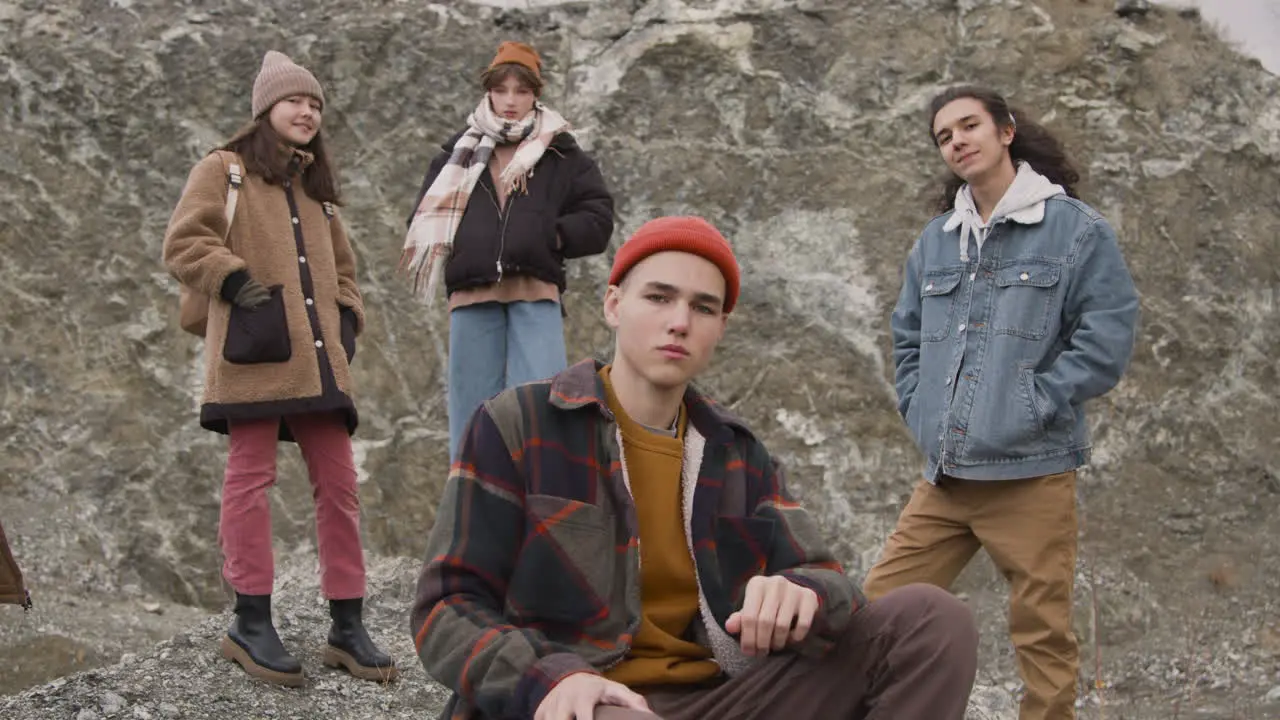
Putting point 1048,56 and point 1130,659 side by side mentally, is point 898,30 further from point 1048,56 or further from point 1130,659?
point 1130,659

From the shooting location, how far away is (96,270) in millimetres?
8320

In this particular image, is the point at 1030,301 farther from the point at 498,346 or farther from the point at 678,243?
the point at 498,346

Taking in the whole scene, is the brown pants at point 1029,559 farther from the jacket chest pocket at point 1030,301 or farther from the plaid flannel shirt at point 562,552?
the plaid flannel shirt at point 562,552

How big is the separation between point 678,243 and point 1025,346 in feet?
5.51

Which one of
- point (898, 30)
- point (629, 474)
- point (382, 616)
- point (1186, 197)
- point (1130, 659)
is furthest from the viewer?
point (898, 30)

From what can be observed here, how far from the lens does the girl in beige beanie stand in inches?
152

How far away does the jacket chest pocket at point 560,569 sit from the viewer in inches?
81.9

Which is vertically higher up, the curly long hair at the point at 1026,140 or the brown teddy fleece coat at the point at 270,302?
the curly long hair at the point at 1026,140

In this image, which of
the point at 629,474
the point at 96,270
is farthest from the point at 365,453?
the point at 629,474

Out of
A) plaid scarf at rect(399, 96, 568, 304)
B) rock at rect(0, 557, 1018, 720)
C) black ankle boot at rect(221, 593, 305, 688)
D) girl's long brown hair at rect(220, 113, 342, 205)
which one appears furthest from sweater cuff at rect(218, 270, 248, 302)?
rock at rect(0, 557, 1018, 720)

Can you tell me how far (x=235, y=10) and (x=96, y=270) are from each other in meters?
2.16

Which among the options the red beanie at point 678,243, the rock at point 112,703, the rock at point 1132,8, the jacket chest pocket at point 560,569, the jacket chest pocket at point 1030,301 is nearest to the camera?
the jacket chest pocket at point 560,569

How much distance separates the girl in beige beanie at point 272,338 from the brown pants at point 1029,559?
1.89 metres

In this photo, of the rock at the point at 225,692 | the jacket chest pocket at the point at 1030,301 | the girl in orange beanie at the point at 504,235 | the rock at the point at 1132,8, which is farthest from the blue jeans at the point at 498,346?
the rock at the point at 1132,8
